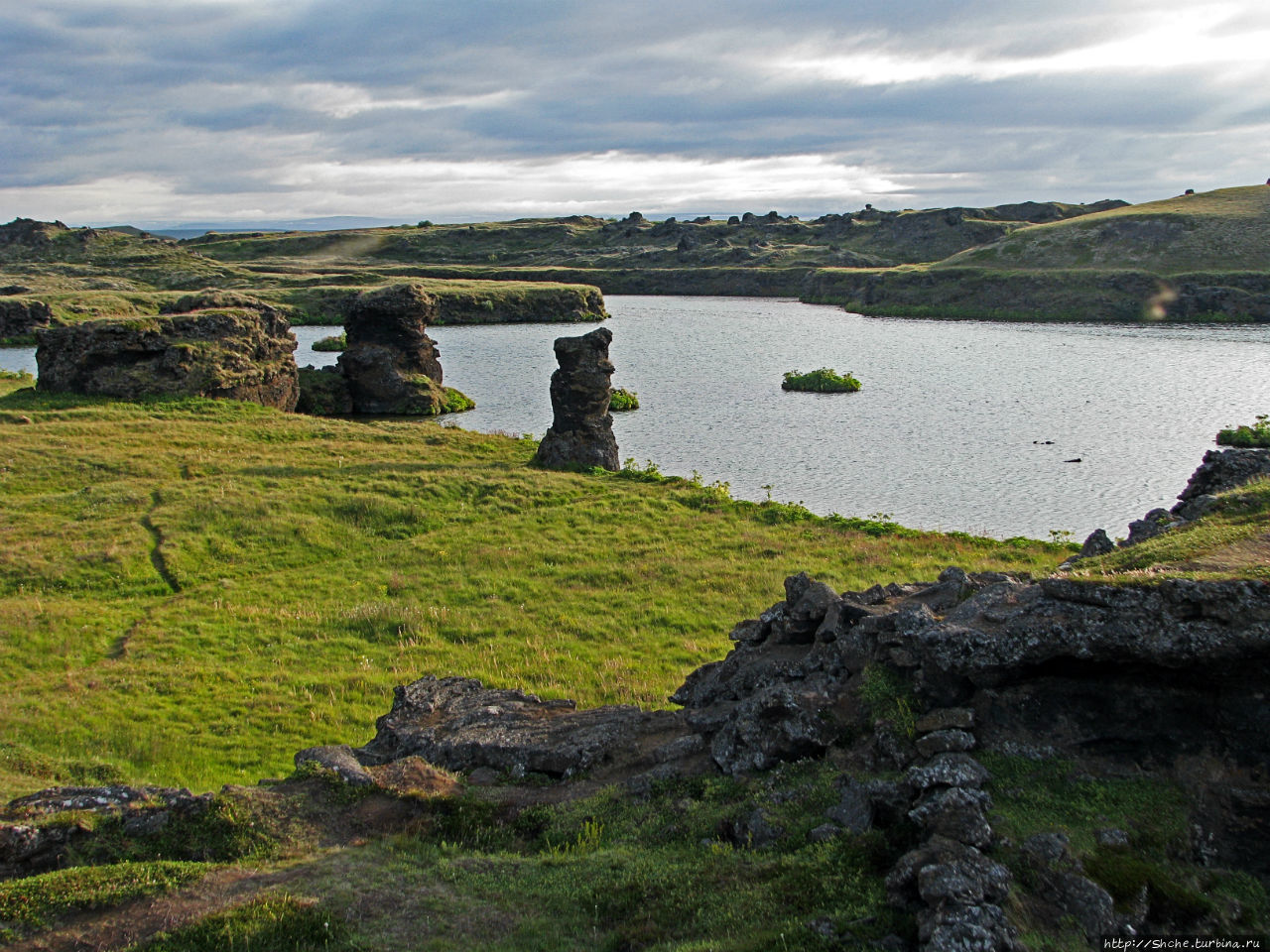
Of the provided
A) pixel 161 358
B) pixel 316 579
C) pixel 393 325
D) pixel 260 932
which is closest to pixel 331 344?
pixel 393 325

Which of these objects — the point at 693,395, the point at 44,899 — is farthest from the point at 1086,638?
the point at 693,395

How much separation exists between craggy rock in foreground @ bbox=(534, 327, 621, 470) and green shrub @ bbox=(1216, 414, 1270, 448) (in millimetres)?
37924

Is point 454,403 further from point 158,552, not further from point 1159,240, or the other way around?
point 1159,240

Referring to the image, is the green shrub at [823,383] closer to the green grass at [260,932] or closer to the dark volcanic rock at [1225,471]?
the dark volcanic rock at [1225,471]

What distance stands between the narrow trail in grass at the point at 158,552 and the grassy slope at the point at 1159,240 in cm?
14959

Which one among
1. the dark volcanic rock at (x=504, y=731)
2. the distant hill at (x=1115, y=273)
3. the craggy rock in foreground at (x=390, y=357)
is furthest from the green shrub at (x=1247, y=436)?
the distant hill at (x=1115, y=273)

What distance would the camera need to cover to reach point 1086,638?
11633 mm

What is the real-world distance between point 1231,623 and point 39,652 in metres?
26.1

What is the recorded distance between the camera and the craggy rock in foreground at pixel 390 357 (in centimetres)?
6912

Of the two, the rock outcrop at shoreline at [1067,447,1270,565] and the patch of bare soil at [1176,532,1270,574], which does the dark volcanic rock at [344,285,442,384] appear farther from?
the patch of bare soil at [1176,532,1270,574]

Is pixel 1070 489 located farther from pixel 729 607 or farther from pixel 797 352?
pixel 797 352

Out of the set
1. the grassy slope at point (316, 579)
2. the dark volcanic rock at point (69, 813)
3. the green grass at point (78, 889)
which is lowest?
the grassy slope at point (316, 579)

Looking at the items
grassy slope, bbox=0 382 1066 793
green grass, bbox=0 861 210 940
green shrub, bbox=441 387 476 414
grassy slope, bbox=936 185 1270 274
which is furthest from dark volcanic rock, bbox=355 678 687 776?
grassy slope, bbox=936 185 1270 274

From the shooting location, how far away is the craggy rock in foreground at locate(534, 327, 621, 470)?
49188 millimetres
